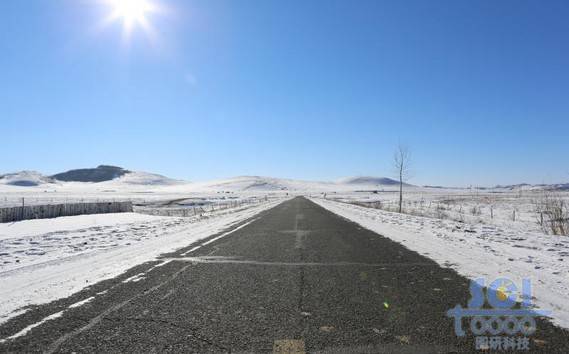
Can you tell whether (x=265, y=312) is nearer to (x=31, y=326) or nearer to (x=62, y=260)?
(x=31, y=326)

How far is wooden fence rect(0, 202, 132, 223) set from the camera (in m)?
20.5

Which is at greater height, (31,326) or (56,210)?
(56,210)

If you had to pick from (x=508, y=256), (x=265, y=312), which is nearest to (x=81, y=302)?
(x=265, y=312)

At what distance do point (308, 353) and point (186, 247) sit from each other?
26.5ft

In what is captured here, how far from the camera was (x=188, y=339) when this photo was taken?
12.9 feet

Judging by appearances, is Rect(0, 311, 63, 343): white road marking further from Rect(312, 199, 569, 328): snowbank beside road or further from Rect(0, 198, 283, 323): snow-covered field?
Rect(312, 199, 569, 328): snowbank beside road

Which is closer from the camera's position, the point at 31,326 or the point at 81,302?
the point at 31,326

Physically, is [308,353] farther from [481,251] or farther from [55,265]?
[481,251]

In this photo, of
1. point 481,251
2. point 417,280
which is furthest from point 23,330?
point 481,251

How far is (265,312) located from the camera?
480cm

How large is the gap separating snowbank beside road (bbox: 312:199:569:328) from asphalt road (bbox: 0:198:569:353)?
722 mm

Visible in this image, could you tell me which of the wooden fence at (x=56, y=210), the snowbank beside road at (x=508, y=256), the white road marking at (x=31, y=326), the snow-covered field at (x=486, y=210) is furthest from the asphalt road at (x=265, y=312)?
the wooden fence at (x=56, y=210)

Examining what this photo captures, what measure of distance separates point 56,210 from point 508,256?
24591mm

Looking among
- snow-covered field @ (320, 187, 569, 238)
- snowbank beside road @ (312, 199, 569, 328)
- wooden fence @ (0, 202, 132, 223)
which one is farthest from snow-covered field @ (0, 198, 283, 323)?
snow-covered field @ (320, 187, 569, 238)
